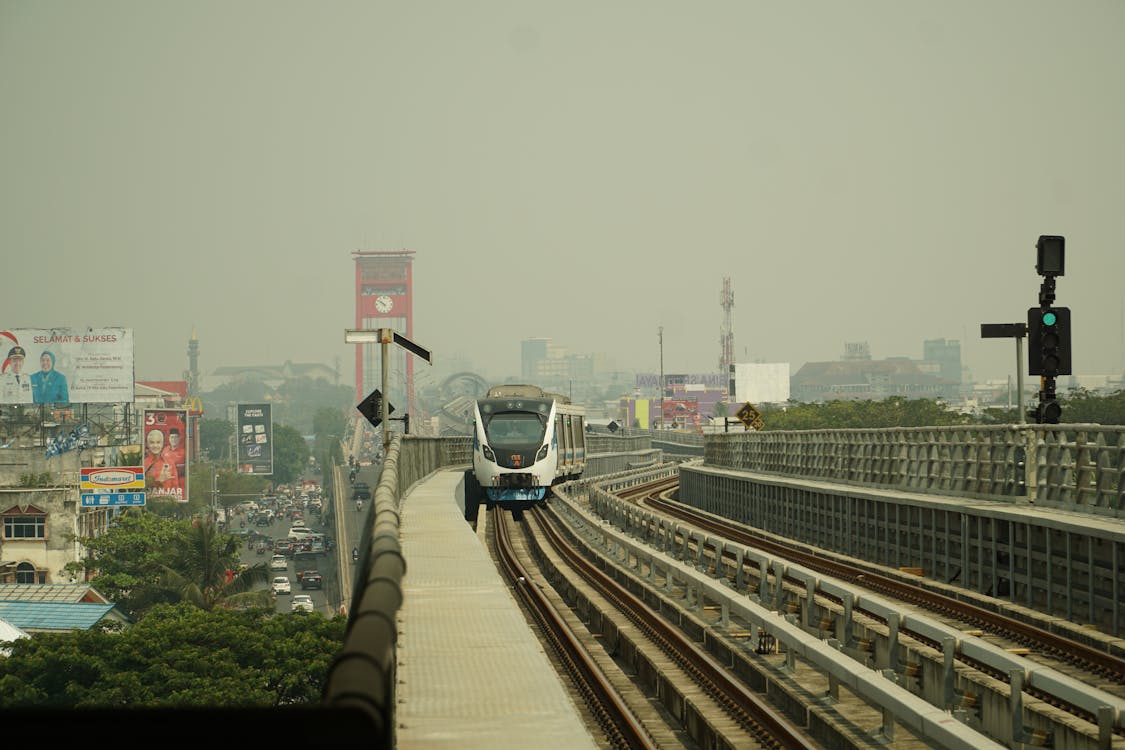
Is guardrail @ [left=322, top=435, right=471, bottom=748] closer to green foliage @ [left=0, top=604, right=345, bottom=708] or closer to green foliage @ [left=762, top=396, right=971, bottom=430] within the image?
green foliage @ [left=0, top=604, right=345, bottom=708]

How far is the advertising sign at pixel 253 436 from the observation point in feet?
609

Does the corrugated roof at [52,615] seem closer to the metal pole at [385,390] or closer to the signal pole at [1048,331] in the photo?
the metal pole at [385,390]

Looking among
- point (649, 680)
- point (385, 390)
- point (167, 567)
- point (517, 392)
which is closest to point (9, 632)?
point (167, 567)

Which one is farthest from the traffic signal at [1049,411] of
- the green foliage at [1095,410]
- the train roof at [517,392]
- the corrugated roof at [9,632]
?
the green foliage at [1095,410]

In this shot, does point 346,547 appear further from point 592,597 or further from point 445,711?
point 445,711

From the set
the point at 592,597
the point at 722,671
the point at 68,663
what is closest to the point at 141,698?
the point at 68,663

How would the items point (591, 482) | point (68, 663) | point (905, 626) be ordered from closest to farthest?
point (905, 626) → point (68, 663) → point (591, 482)

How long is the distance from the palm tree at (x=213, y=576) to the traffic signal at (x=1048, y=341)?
48229 mm

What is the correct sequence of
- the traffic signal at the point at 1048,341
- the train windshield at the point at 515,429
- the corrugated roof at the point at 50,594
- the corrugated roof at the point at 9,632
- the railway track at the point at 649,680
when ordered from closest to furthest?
the railway track at the point at 649,680 → the traffic signal at the point at 1048,341 → the train windshield at the point at 515,429 → the corrugated roof at the point at 9,632 → the corrugated roof at the point at 50,594

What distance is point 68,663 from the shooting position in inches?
1479

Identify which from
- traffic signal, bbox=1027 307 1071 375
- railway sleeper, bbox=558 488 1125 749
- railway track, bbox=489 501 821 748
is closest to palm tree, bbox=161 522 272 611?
railway track, bbox=489 501 821 748

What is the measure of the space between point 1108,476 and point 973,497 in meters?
4.16

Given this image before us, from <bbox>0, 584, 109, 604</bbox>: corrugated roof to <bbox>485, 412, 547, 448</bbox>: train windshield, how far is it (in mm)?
35887

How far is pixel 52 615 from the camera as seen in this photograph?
57.8 m
